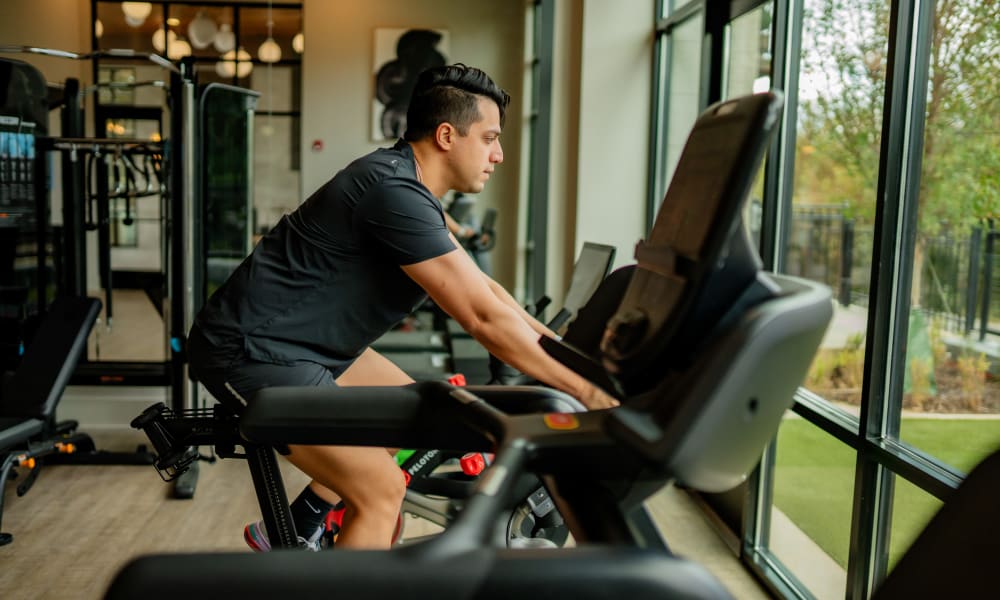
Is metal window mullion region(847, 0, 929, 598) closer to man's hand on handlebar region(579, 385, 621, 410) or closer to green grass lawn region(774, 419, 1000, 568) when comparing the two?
green grass lawn region(774, 419, 1000, 568)

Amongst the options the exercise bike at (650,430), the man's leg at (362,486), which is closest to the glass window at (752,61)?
the man's leg at (362,486)

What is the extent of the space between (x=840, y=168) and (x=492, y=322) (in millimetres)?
1608

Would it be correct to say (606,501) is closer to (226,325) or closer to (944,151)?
(226,325)

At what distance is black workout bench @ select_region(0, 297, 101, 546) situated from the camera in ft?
12.1

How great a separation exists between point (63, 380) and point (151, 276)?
1.58 m

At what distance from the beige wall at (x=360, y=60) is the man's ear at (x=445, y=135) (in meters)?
7.48

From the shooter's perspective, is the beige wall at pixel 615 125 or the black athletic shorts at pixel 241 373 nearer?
the black athletic shorts at pixel 241 373

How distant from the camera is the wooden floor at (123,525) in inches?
127

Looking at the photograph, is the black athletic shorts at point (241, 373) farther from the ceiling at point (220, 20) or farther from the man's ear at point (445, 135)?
the ceiling at point (220, 20)

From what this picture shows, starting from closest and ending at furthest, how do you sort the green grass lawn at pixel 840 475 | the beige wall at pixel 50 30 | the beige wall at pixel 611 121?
the green grass lawn at pixel 840 475 < the beige wall at pixel 611 121 < the beige wall at pixel 50 30

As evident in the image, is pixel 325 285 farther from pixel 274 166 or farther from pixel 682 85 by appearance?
pixel 274 166

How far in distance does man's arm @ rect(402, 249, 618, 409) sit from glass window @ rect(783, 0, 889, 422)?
A: 130 cm

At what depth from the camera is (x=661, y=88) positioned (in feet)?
15.6

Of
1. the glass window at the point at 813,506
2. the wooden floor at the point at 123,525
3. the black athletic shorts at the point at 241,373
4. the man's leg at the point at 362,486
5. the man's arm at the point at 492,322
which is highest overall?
the man's arm at the point at 492,322
